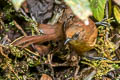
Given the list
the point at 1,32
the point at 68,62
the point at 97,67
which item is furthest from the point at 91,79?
the point at 1,32

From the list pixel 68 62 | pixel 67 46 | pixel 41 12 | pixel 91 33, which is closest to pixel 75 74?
pixel 68 62

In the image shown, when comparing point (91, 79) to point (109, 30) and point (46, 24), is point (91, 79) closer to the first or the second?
point (109, 30)

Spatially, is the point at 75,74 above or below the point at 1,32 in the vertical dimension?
below

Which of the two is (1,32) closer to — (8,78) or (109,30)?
(8,78)

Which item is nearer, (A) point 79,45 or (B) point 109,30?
(A) point 79,45

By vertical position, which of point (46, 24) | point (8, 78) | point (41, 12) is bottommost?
point (8, 78)

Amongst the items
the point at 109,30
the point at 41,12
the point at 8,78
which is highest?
the point at 41,12
